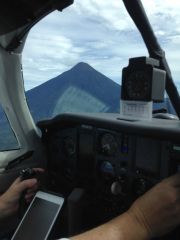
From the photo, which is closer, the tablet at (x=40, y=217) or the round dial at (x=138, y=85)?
the round dial at (x=138, y=85)

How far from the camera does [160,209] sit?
101 cm

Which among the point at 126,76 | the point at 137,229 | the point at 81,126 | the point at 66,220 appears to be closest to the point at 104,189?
the point at 66,220

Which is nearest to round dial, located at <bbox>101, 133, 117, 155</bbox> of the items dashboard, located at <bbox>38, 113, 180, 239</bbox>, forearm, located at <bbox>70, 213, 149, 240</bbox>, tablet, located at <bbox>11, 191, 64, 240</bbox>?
dashboard, located at <bbox>38, 113, 180, 239</bbox>

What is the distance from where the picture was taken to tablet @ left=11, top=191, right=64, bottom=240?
5.47 feet

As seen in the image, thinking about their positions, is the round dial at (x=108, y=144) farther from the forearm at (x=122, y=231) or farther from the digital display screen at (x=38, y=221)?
the forearm at (x=122, y=231)

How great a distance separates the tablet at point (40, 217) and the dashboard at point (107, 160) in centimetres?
12

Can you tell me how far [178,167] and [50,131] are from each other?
1.12 meters

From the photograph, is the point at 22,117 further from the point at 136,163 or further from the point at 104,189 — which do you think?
the point at 136,163

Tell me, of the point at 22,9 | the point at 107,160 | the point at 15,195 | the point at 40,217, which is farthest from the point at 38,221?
the point at 22,9

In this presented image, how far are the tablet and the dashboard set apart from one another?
115 mm

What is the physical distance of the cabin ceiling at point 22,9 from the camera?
Result: 112cm

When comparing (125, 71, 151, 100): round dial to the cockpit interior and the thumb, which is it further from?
the thumb

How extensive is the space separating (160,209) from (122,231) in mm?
133

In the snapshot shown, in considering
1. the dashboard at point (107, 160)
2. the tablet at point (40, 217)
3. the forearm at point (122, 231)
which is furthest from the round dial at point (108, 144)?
the forearm at point (122, 231)
